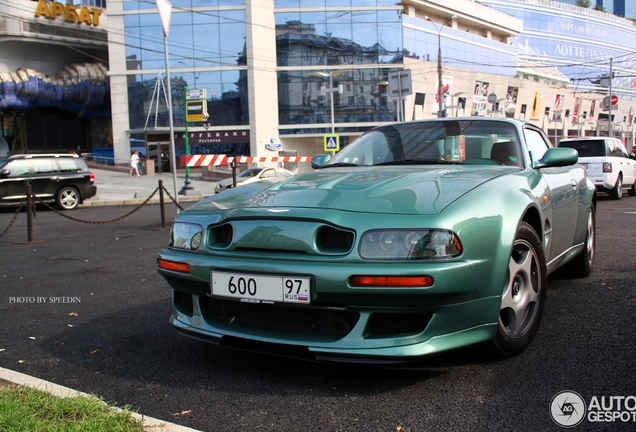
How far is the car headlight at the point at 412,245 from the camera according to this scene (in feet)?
7.48

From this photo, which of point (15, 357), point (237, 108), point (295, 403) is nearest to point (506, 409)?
point (295, 403)

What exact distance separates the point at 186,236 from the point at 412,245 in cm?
128

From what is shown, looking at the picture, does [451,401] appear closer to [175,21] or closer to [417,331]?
[417,331]

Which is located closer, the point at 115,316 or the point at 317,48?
the point at 115,316

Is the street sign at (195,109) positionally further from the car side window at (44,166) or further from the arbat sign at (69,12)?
the car side window at (44,166)

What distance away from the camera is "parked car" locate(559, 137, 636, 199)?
13.7 metres

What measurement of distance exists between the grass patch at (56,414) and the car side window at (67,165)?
598 inches

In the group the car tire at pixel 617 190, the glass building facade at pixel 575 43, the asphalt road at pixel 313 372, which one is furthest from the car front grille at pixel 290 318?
the glass building facade at pixel 575 43

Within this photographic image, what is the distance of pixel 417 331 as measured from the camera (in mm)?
2344

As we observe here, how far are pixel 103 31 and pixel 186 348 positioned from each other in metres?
47.4

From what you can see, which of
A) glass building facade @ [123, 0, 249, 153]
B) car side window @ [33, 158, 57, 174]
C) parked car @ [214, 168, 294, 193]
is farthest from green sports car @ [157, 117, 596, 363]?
glass building facade @ [123, 0, 249, 153]

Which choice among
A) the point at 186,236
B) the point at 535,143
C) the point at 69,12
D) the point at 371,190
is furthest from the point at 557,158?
the point at 69,12

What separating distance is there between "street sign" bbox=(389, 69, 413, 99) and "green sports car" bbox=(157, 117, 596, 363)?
15.3 m

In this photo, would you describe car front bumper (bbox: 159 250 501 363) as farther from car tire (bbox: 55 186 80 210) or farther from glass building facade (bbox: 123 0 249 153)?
glass building facade (bbox: 123 0 249 153)
